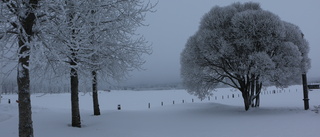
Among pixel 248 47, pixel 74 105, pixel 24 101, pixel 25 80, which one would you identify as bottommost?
pixel 74 105

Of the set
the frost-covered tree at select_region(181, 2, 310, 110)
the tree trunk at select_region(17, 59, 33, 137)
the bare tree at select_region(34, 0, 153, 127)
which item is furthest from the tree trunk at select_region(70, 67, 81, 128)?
the frost-covered tree at select_region(181, 2, 310, 110)

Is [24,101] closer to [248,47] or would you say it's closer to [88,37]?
[88,37]

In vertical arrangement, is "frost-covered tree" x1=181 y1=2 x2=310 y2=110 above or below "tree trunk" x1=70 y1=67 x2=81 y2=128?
above

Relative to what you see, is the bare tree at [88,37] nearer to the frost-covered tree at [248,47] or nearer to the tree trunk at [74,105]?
the tree trunk at [74,105]

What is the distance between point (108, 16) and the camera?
8961 millimetres

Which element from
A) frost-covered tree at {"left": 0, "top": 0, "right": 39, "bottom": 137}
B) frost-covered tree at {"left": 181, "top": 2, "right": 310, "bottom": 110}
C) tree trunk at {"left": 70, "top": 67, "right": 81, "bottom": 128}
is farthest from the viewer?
frost-covered tree at {"left": 181, "top": 2, "right": 310, "bottom": 110}

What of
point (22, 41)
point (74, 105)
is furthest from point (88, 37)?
point (74, 105)

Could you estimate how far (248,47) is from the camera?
635 inches

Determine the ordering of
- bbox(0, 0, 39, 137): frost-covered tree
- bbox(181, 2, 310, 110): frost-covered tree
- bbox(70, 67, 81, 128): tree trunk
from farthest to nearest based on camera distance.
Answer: bbox(181, 2, 310, 110): frost-covered tree < bbox(70, 67, 81, 128): tree trunk < bbox(0, 0, 39, 137): frost-covered tree

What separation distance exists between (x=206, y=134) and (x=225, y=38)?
9062 mm

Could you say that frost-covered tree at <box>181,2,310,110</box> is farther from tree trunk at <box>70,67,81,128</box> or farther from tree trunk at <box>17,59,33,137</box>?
tree trunk at <box>17,59,33,137</box>

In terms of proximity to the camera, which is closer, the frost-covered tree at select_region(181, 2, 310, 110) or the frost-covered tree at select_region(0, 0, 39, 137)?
the frost-covered tree at select_region(0, 0, 39, 137)

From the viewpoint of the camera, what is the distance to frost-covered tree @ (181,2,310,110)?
15695 mm

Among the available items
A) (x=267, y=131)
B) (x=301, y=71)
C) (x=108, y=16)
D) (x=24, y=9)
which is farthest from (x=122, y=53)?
(x=301, y=71)
